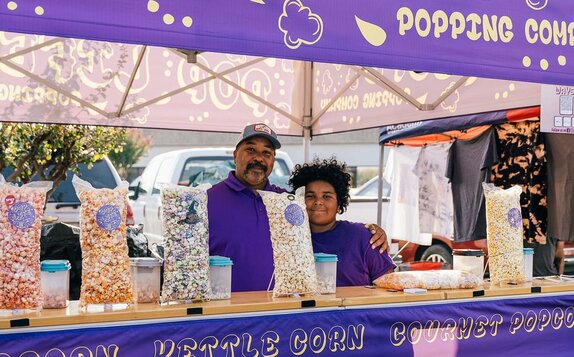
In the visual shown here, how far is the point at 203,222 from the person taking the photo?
2.45 m

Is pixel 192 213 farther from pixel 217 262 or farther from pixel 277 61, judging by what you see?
pixel 277 61

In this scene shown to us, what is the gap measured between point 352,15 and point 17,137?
161 inches

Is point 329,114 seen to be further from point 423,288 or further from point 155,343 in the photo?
point 155,343

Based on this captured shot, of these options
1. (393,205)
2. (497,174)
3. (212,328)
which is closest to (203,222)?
(212,328)

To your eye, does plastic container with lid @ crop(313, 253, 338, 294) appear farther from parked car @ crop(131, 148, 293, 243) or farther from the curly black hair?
parked car @ crop(131, 148, 293, 243)

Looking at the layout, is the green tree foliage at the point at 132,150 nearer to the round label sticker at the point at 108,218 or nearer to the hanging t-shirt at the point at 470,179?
the hanging t-shirt at the point at 470,179

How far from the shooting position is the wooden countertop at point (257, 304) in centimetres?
219

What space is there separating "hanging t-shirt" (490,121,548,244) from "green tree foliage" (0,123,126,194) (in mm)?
3453

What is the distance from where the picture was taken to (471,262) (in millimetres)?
3152

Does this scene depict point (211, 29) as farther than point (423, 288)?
No

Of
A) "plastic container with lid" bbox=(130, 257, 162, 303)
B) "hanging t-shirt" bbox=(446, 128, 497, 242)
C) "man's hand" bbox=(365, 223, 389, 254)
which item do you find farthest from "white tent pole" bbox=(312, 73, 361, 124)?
"plastic container with lid" bbox=(130, 257, 162, 303)

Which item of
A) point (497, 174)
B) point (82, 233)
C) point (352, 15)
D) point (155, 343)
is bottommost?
point (155, 343)

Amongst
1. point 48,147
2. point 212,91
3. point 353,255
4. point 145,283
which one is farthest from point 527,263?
point 48,147

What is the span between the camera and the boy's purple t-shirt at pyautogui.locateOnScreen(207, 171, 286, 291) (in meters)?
3.30
